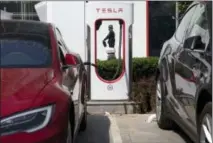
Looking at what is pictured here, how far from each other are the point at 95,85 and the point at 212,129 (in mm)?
4723

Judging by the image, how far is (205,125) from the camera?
4.54 metres

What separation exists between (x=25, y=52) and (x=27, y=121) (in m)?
1.26

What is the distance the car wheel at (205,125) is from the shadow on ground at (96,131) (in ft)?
6.42

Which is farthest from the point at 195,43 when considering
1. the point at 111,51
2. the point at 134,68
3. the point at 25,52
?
the point at 134,68

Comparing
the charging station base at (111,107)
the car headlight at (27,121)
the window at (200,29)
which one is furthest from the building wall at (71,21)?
the car headlight at (27,121)

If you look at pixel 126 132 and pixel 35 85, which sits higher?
pixel 35 85

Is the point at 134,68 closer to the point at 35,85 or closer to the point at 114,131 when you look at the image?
the point at 114,131

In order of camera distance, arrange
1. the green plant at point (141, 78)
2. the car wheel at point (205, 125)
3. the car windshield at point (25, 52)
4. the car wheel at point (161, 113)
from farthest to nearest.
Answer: the green plant at point (141, 78)
the car wheel at point (161, 113)
the car windshield at point (25, 52)
the car wheel at point (205, 125)

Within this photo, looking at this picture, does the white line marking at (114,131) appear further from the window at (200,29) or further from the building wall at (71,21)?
the building wall at (71,21)

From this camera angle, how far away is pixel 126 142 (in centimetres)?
634

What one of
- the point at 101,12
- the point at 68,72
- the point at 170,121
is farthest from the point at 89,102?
the point at 68,72

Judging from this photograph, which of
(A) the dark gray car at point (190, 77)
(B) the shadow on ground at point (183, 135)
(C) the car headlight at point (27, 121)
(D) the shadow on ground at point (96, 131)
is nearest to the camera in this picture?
(C) the car headlight at point (27, 121)

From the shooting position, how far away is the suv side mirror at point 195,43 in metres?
4.96

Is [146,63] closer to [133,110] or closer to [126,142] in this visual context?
[133,110]
